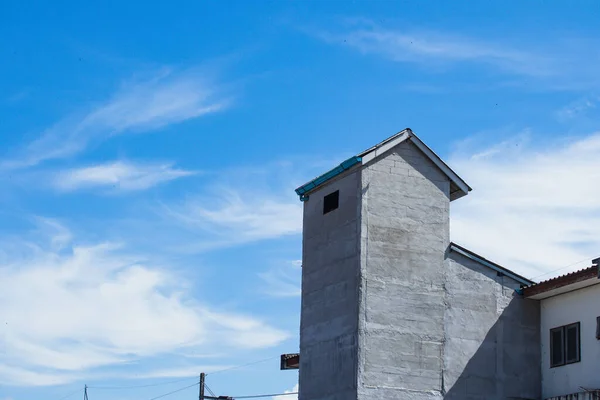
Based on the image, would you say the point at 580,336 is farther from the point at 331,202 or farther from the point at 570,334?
the point at 331,202

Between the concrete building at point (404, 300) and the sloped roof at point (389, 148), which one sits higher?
the sloped roof at point (389, 148)

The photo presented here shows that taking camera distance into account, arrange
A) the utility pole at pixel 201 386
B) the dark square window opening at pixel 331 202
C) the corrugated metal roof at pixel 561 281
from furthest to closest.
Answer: the utility pole at pixel 201 386 → the dark square window opening at pixel 331 202 → the corrugated metal roof at pixel 561 281

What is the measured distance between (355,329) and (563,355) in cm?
686

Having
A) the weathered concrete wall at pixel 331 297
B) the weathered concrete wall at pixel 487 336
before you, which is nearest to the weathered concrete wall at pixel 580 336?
the weathered concrete wall at pixel 487 336

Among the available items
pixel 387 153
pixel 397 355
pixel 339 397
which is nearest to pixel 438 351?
pixel 397 355

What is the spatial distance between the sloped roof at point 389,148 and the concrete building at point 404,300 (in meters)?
0.04

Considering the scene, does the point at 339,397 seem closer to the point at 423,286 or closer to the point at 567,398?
the point at 423,286

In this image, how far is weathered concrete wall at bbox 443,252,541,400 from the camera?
33438 millimetres

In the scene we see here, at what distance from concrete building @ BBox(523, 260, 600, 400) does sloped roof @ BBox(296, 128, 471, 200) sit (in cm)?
409

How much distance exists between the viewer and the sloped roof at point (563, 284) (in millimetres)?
31703

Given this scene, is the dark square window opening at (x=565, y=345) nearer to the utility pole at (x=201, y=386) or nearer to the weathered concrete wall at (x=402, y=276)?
the weathered concrete wall at (x=402, y=276)

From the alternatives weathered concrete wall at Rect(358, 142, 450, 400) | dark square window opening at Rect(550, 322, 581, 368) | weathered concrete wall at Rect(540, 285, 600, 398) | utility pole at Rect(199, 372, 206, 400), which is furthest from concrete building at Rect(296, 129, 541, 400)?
utility pole at Rect(199, 372, 206, 400)

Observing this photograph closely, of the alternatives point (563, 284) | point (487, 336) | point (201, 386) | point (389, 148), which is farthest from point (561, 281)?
point (201, 386)

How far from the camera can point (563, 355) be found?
3350 centimetres
